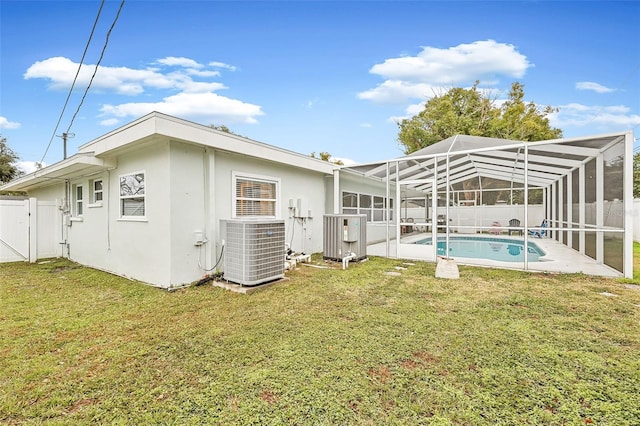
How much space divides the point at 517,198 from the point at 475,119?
12.0 meters

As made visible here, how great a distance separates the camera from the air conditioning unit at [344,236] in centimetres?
753

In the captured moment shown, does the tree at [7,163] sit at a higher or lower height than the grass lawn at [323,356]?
higher

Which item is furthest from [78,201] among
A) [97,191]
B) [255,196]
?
[255,196]

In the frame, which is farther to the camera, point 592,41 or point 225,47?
point 592,41

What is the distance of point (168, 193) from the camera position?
505cm

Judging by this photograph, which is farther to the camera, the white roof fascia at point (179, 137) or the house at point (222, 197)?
the house at point (222, 197)

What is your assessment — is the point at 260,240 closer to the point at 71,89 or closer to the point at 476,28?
the point at 71,89

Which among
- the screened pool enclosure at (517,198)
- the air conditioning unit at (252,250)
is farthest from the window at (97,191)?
the screened pool enclosure at (517,198)

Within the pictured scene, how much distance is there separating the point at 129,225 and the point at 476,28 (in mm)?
12022

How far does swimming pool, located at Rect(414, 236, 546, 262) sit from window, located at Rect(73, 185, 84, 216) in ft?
34.2

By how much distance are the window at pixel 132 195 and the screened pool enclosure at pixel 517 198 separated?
5.30m

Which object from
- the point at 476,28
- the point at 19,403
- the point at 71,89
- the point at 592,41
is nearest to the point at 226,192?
the point at 19,403

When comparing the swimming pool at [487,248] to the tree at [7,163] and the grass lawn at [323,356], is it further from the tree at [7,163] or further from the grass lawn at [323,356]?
the tree at [7,163]

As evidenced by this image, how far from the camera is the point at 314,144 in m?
31.2
